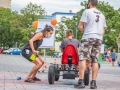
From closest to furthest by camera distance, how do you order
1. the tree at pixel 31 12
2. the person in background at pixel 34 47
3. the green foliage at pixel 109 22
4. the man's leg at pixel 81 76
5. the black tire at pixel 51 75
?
the man's leg at pixel 81 76 < the black tire at pixel 51 75 < the person in background at pixel 34 47 < the green foliage at pixel 109 22 < the tree at pixel 31 12

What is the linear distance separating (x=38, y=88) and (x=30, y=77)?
2.06 m

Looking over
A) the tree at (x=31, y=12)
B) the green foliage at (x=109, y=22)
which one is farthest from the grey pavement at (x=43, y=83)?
the tree at (x=31, y=12)

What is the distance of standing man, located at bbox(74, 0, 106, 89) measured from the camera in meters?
9.86

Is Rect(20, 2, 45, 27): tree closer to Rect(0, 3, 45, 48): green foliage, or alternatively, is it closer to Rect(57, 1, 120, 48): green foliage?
Rect(0, 3, 45, 48): green foliage

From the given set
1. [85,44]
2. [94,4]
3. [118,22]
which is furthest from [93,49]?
[118,22]

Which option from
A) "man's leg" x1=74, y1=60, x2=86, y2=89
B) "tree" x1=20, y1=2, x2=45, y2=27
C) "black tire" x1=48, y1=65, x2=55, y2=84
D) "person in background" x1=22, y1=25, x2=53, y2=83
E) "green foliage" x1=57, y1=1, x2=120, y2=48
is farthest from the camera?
"tree" x1=20, y1=2, x2=45, y2=27

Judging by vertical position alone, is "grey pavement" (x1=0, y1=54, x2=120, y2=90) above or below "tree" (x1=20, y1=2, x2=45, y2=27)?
below

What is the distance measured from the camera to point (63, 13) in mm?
145625

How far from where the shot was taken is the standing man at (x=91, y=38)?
986 cm

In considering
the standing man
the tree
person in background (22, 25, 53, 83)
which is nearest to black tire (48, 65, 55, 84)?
person in background (22, 25, 53, 83)

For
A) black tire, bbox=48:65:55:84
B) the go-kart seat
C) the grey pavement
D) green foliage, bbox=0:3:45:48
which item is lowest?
the grey pavement

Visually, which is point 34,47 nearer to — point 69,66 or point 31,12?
point 69,66

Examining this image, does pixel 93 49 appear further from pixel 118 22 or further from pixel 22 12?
pixel 22 12

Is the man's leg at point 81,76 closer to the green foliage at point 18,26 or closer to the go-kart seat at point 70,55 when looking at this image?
the go-kart seat at point 70,55
